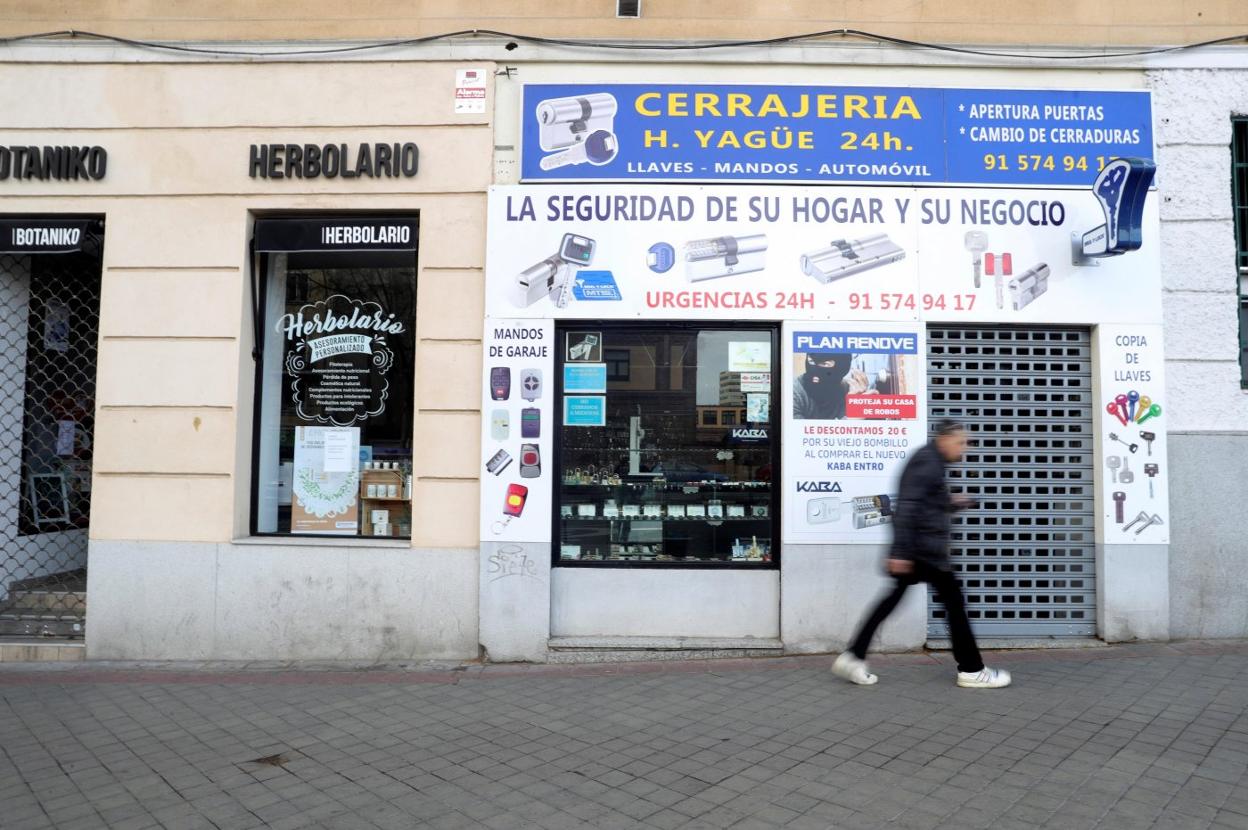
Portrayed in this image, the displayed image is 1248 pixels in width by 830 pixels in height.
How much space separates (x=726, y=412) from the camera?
22.6 feet

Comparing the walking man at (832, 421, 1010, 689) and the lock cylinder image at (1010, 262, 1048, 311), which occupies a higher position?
the lock cylinder image at (1010, 262, 1048, 311)

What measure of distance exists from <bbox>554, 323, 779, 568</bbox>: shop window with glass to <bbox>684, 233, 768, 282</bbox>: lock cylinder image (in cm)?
45

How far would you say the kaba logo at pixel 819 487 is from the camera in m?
6.61

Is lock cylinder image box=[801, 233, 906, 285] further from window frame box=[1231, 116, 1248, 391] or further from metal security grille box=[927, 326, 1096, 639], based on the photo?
window frame box=[1231, 116, 1248, 391]

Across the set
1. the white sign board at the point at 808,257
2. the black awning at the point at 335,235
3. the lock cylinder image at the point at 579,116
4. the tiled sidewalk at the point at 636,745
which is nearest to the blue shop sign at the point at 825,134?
the lock cylinder image at the point at 579,116

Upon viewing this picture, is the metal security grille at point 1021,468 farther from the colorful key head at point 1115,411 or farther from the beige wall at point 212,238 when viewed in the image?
the beige wall at point 212,238

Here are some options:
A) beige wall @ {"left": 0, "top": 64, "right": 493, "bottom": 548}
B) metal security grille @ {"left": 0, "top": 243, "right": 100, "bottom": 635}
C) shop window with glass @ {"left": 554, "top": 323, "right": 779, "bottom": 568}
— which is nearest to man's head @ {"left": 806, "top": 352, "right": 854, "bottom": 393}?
shop window with glass @ {"left": 554, "top": 323, "right": 779, "bottom": 568}

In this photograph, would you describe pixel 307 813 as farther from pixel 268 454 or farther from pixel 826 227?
pixel 826 227

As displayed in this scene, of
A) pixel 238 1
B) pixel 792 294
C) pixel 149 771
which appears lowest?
pixel 149 771

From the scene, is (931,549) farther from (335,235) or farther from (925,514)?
(335,235)

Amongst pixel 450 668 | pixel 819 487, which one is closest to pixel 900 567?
pixel 819 487

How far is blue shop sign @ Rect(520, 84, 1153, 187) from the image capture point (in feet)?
22.4

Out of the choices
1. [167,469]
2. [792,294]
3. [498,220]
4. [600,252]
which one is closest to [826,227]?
[792,294]

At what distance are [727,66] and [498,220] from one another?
2308mm
